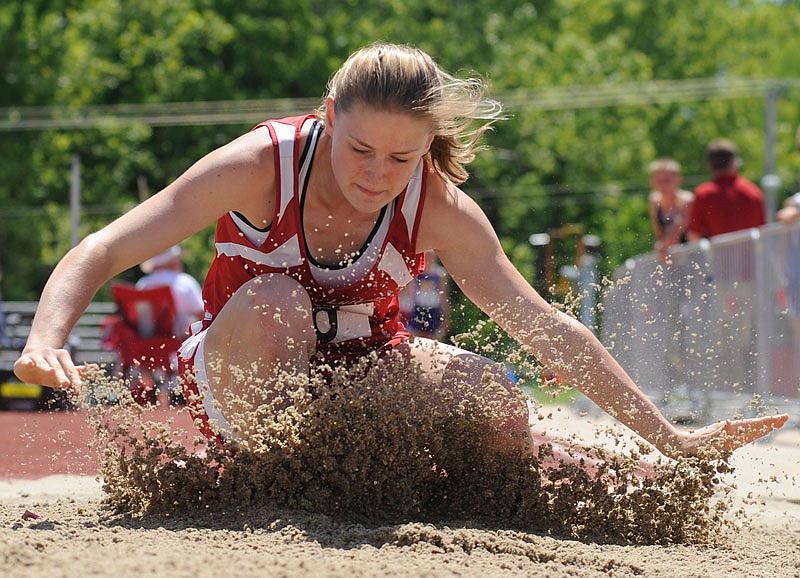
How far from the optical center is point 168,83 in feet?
84.5

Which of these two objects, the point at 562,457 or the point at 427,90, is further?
the point at 562,457

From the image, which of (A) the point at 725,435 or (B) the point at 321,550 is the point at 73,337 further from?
(B) the point at 321,550

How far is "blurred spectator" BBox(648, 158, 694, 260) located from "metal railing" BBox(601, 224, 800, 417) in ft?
2.74

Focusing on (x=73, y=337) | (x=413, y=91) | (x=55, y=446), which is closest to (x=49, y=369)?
(x=413, y=91)

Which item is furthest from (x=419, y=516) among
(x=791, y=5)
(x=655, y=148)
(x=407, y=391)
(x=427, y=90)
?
(x=791, y=5)

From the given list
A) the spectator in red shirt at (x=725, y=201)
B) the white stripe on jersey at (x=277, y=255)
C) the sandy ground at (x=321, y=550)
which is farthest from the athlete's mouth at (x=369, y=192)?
the spectator in red shirt at (x=725, y=201)

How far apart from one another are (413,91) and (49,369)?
4.21ft

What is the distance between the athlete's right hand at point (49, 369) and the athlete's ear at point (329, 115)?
3.52ft

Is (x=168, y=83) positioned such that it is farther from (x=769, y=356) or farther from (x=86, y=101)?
(x=769, y=356)

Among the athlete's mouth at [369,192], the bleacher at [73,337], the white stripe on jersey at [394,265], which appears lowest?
the bleacher at [73,337]

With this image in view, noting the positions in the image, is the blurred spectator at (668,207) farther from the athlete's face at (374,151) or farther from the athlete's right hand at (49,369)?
the athlete's right hand at (49,369)

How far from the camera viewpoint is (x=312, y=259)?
339 centimetres

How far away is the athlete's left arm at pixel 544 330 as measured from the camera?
3.40 m

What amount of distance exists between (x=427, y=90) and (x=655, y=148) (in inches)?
1175
